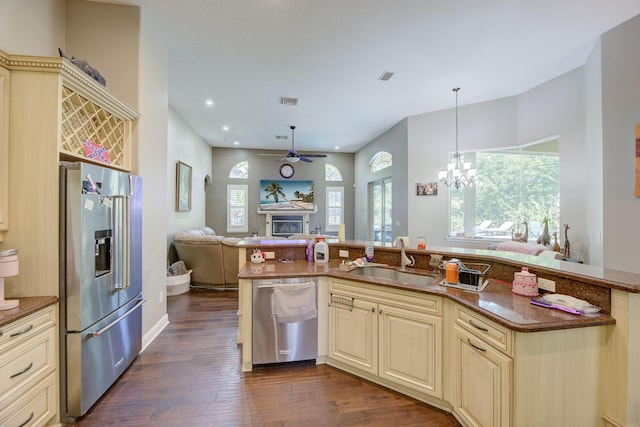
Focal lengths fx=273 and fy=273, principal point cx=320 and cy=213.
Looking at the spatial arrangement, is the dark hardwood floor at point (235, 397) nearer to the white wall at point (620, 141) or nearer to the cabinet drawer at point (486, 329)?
the cabinet drawer at point (486, 329)

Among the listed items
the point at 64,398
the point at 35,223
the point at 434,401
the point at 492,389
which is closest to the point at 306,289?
the point at 434,401

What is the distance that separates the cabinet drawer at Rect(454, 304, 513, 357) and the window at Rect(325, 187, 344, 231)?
751 cm

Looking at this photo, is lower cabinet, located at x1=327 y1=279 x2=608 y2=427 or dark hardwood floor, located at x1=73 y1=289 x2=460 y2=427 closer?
lower cabinet, located at x1=327 y1=279 x2=608 y2=427

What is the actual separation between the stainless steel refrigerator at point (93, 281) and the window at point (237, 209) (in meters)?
6.17

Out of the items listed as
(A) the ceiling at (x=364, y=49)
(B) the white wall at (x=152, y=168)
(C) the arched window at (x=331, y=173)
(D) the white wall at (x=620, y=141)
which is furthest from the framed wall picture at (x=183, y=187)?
(D) the white wall at (x=620, y=141)

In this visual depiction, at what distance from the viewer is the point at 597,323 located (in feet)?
4.73

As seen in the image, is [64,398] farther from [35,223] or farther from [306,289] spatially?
[306,289]

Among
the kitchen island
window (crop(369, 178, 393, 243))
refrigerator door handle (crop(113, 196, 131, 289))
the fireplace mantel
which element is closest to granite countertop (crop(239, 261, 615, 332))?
the kitchen island

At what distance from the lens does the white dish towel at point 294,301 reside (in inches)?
96.1

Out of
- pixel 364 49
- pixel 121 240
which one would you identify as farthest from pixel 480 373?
pixel 364 49

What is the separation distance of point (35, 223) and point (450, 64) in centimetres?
476

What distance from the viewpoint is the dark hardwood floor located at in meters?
1.91

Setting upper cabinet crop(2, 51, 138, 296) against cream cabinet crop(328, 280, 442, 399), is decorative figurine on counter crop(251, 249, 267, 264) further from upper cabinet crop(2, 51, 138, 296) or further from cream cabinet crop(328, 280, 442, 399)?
upper cabinet crop(2, 51, 138, 296)

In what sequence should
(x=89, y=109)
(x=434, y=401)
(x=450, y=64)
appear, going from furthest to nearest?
(x=450, y=64) < (x=89, y=109) < (x=434, y=401)
